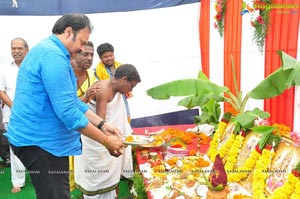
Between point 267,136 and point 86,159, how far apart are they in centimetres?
153

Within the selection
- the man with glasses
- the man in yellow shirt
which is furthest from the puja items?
the man in yellow shirt

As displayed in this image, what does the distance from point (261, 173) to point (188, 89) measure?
973mm

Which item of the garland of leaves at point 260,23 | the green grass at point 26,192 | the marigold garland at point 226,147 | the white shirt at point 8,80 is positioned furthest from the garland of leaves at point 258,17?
the white shirt at point 8,80

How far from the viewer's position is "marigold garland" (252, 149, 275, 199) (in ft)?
6.97

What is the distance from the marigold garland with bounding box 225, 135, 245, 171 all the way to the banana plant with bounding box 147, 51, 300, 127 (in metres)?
0.15

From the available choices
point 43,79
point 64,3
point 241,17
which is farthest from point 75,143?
point 64,3

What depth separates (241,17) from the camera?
4.04m

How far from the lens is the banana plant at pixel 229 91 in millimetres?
2227

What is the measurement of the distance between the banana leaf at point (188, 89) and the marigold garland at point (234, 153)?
424mm

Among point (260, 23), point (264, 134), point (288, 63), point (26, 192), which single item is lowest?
point (26, 192)

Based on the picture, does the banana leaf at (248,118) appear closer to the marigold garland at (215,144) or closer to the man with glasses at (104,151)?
the marigold garland at (215,144)

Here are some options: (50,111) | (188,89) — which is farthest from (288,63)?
(50,111)

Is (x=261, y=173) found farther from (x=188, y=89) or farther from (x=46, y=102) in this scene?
(x=46, y=102)

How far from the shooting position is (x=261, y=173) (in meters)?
2.18
